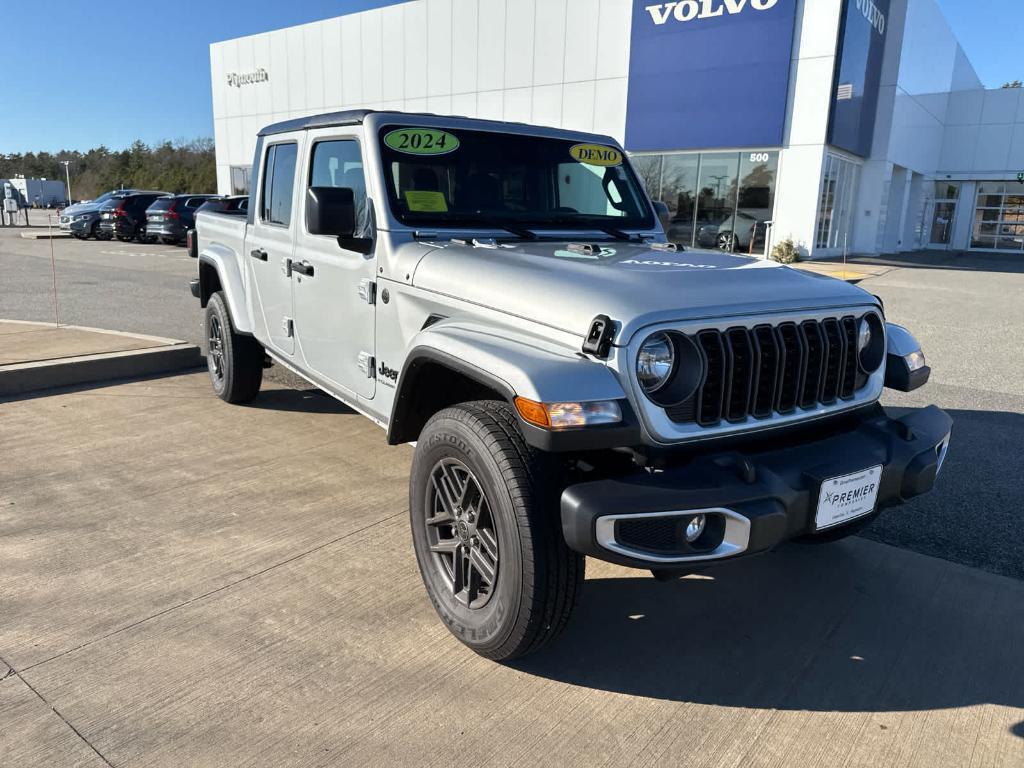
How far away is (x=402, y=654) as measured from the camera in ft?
9.27

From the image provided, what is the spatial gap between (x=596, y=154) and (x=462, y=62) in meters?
24.6

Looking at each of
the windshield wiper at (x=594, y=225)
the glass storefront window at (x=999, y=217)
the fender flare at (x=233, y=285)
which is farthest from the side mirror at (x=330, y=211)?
the glass storefront window at (x=999, y=217)

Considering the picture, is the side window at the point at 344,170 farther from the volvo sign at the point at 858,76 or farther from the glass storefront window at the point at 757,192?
the volvo sign at the point at 858,76

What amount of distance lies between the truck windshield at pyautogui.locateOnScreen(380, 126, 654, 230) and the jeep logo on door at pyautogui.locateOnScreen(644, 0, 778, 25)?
19.2 meters

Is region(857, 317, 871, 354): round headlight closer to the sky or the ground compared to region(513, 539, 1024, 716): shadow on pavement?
closer to the sky

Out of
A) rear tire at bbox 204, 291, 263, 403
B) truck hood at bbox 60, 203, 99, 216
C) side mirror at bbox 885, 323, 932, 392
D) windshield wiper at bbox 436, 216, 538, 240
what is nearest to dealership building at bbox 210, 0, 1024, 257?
truck hood at bbox 60, 203, 99, 216

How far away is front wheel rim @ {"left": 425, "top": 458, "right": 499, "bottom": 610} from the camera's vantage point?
8.96 feet

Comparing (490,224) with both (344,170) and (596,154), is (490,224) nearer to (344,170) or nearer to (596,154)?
(344,170)

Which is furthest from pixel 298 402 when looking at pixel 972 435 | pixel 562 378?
pixel 972 435

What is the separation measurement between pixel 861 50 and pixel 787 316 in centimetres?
2362

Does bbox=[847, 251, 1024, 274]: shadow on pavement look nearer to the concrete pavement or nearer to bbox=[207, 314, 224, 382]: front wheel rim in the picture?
the concrete pavement

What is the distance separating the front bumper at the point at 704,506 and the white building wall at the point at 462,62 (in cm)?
2256

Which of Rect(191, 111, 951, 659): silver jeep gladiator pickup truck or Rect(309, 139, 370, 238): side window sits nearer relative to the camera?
Rect(191, 111, 951, 659): silver jeep gladiator pickup truck

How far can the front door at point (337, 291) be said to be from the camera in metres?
3.70
